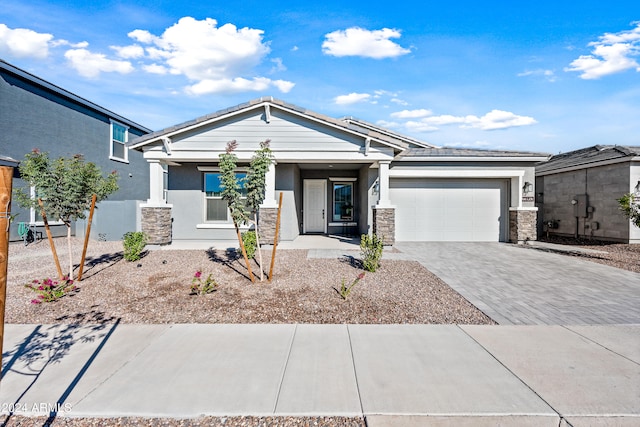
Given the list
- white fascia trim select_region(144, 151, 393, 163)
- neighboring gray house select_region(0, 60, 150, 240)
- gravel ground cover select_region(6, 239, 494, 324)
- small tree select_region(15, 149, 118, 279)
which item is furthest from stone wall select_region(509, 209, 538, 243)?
neighboring gray house select_region(0, 60, 150, 240)

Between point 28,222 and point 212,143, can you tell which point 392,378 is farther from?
point 28,222

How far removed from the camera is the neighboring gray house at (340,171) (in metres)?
10.6

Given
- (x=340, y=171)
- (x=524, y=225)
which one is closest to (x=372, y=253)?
(x=340, y=171)

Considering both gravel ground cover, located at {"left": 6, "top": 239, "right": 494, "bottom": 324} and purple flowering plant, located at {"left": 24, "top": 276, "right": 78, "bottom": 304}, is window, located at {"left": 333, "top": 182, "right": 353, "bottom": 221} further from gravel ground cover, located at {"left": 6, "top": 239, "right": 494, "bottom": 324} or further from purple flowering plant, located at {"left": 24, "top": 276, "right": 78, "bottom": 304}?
purple flowering plant, located at {"left": 24, "top": 276, "right": 78, "bottom": 304}

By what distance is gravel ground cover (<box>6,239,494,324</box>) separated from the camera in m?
4.90

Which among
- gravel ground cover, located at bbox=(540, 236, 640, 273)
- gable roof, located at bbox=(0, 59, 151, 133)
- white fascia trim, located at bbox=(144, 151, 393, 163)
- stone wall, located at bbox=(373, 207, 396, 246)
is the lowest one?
gravel ground cover, located at bbox=(540, 236, 640, 273)

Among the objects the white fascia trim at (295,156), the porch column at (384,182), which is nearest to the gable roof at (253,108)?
the white fascia trim at (295,156)

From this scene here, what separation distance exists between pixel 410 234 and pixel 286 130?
6508mm

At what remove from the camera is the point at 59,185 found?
6520 mm

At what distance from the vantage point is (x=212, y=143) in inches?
423

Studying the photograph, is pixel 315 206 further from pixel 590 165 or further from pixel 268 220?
pixel 590 165

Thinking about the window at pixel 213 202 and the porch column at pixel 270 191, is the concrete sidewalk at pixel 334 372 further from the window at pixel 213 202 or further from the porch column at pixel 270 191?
the window at pixel 213 202

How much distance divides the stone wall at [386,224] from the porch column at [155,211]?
7.14 metres

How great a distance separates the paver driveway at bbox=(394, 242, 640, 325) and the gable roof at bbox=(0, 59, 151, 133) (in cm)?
1544
